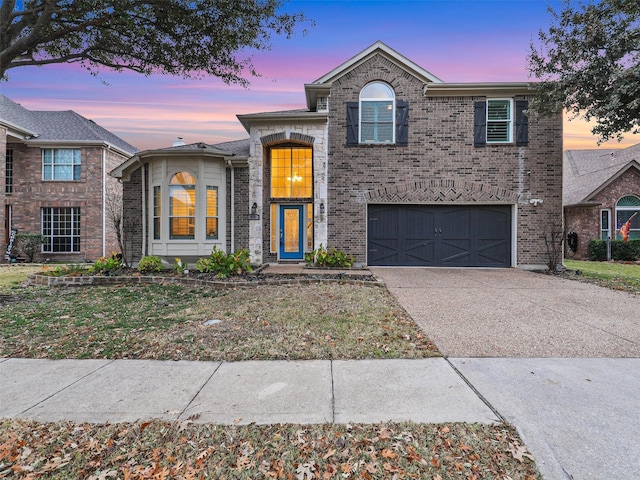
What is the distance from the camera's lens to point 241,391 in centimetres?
299

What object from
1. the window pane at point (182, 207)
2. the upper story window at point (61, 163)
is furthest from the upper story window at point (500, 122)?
the upper story window at point (61, 163)

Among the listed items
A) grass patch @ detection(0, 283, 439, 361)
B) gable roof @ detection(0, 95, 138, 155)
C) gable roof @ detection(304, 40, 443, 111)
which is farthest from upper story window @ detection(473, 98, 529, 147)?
gable roof @ detection(0, 95, 138, 155)

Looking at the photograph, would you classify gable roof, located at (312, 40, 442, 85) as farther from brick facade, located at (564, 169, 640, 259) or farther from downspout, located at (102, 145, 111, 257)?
brick facade, located at (564, 169, 640, 259)

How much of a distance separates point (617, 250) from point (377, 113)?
14373 millimetres

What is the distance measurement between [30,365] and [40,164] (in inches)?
650

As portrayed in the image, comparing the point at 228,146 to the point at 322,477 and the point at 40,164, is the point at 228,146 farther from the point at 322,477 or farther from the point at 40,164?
the point at 322,477

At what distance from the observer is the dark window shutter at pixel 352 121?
11422 mm

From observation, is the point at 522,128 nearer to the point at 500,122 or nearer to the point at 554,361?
the point at 500,122

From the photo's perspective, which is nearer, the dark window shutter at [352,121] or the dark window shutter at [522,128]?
the dark window shutter at [522,128]

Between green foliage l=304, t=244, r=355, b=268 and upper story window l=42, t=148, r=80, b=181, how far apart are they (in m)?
13.0

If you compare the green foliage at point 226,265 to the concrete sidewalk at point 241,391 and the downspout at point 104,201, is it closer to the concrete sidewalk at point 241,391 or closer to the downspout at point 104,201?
the concrete sidewalk at point 241,391

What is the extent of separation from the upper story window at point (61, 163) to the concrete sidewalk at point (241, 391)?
50.8ft

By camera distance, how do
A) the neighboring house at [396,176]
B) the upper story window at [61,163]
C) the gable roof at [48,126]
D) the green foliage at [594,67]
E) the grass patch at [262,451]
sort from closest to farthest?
1. the grass patch at [262,451]
2. the green foliage at [594,67]
3. the neighboring house at [396,176]
4. the gable roof at [48,126]
5. the upper story window at [61,163]

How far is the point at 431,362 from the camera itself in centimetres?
362
